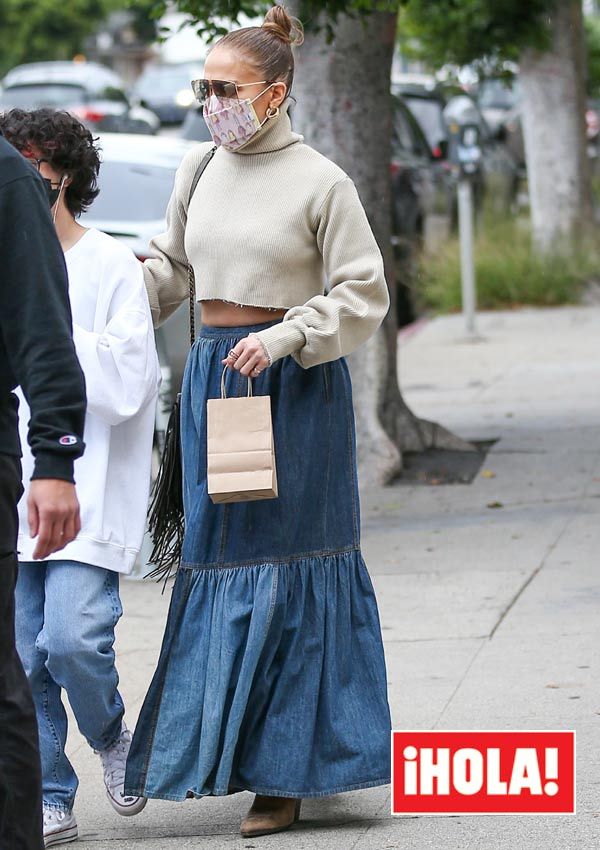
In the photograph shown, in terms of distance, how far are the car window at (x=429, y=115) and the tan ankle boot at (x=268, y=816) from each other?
1684 cm

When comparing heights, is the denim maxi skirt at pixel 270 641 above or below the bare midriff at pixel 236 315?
below

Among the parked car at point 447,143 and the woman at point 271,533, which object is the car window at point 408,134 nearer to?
the parked car at point 447,143

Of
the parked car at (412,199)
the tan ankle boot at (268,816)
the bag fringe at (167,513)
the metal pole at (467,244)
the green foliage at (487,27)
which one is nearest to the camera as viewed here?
the tan ankle boot at (268,816)

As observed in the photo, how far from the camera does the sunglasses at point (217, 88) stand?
3.84 m

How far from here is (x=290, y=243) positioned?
385cm

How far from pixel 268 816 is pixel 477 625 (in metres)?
2.02

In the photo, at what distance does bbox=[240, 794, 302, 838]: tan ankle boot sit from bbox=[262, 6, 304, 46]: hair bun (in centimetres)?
182

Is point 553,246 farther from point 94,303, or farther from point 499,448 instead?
point 94,303

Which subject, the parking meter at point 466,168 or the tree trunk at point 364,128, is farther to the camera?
the parking meter at point 466,168

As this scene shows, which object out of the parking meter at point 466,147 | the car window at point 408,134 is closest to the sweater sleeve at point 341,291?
the parking meter at point 466,147

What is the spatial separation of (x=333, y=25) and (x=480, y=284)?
25.5ft

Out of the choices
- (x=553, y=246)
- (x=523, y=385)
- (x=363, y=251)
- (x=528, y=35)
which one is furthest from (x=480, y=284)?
(x=363, y=251)

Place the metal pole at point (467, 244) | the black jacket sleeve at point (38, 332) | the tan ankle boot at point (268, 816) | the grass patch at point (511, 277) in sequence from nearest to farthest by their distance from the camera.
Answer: the black jacket sleeve at point (38, 332) < the tan ankle boot at point (268, 816) < the metal pole at point (467, 244) < the grass patch at point (511, 277)

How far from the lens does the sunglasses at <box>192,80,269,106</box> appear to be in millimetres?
3840
